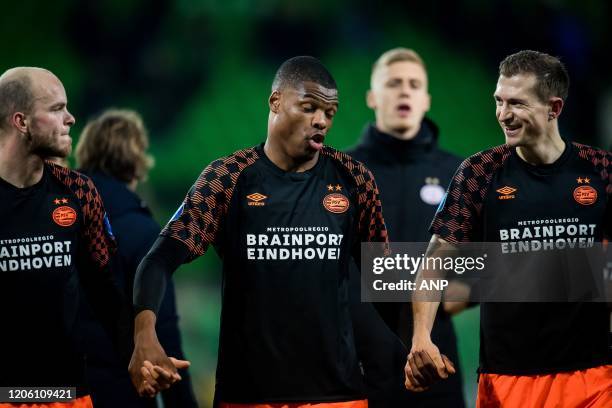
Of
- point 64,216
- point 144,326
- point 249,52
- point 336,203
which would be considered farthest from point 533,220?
point 249,52

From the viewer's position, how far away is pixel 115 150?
16.1ft

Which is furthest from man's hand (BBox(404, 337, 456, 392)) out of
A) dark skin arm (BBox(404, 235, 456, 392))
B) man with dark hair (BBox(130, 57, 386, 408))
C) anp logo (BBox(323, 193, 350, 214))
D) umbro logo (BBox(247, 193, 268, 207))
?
umbro logo (BBox(247, 193, 268, 207))

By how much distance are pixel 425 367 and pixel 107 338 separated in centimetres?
171

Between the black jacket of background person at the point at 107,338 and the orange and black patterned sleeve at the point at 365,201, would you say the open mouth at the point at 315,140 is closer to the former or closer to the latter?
the orange and black patterned sleeve at the point at 365,201

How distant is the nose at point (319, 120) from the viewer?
140 inches

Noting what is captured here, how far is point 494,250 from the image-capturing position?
3.74 meters

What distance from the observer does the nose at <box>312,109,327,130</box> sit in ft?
11.7

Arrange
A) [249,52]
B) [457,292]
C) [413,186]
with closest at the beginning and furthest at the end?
[457,292], [413,186], [249,52]

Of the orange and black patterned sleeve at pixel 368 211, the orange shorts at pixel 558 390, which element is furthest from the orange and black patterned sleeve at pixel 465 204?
the orange shorts at pixel 558 390

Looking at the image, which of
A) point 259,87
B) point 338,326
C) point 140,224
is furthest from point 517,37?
point 338,326

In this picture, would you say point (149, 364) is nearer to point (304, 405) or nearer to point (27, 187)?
point (304, 405)

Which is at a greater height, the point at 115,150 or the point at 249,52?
the point at 249,52

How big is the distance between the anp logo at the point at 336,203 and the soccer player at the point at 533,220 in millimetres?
382

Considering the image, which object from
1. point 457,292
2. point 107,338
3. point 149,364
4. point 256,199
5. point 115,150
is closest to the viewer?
point 149,364
